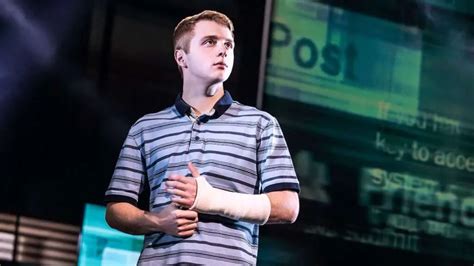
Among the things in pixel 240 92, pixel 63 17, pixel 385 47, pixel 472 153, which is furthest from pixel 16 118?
pixel 472 153

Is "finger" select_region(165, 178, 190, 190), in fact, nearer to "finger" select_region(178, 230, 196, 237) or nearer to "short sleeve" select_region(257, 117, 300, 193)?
"finger" select_region(178, 230, 196, 237)

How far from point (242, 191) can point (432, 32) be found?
2.13m

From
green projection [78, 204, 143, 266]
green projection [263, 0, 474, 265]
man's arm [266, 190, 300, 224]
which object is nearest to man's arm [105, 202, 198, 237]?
man's arm [266, 190, 300, 224]

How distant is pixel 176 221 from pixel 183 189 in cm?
7

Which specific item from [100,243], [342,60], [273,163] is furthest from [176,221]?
[342,60]

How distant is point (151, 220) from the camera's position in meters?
1.92

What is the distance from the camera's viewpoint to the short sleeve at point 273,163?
77.4 inches

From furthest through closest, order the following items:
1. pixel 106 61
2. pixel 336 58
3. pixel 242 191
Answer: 1. pixel 336 58
2. pixel 106 61
3. pixel 242 191

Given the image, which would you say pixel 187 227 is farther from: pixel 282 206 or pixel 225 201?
pixel 282 206

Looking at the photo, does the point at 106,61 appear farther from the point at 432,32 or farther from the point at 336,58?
the point at 432,32

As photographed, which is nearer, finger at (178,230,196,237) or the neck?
finger at (178,230,196,237)

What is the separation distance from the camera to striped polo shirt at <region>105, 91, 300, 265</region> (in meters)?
1.91

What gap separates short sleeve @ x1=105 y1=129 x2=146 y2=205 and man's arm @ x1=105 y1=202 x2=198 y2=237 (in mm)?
19

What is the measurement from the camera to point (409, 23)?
384 centimetres
